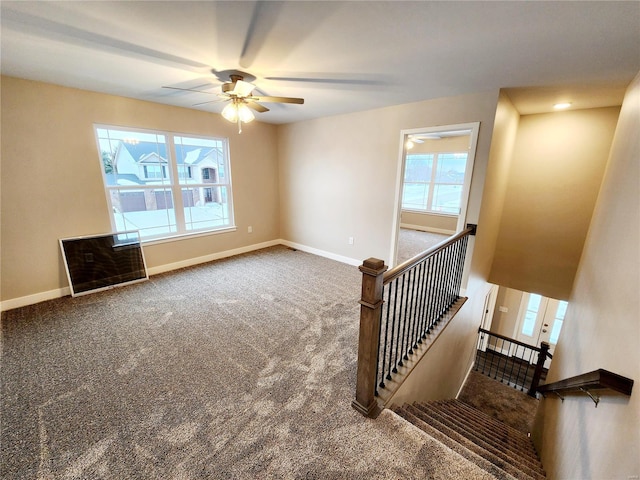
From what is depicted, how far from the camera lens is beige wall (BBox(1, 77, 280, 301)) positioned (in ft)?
8.80

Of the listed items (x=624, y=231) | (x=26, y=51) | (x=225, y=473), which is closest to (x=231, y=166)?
(x=26, y=51)

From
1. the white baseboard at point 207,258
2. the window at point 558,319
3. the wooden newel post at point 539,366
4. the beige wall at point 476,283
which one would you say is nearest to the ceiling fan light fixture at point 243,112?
the beige wall at point 476,283

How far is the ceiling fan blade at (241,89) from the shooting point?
2.25 meters

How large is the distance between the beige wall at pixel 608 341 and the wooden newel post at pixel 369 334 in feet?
3.51

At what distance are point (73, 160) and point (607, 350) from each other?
16.7ft

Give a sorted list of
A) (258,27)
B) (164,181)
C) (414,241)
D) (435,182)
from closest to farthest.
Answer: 1. (258,27)
2. (164,181)
3. (414,241)
4. (435,182)

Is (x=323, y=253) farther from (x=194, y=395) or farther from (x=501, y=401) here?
(x=501, y=401)

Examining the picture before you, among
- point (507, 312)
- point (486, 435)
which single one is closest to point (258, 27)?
point (486, 435)

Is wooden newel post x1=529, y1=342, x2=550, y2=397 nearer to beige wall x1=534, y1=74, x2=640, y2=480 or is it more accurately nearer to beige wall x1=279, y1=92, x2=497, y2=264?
beige wall x1=534, y1=74, x2=640, y2=480

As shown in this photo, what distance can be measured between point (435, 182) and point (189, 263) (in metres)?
6.11

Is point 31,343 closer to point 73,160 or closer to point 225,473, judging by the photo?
point 73,160

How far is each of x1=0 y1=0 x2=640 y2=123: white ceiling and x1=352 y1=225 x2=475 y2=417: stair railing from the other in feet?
4.81

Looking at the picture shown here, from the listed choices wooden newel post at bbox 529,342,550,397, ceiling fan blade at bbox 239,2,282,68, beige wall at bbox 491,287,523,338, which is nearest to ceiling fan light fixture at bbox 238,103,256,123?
ceiling fan blade at bbox 239,2,282,68

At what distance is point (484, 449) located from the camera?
1755mm
